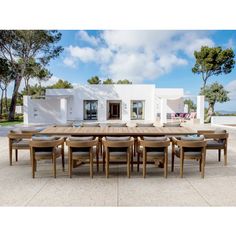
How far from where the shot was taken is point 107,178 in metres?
4.15

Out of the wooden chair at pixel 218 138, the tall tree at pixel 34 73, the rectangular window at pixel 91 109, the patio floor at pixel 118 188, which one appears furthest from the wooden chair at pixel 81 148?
the tall tree at pixel 34 73

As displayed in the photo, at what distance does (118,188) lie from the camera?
3.66 metres

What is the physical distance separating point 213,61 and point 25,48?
17.2 meters

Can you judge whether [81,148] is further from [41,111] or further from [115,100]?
[115,100]

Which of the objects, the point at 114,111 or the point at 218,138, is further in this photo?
the point at 114,111

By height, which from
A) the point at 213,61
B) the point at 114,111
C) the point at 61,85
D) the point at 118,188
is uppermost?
the point at 213,61

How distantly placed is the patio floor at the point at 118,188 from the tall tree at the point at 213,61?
66.2 ft

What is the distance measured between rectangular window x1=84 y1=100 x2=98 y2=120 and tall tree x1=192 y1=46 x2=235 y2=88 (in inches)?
447

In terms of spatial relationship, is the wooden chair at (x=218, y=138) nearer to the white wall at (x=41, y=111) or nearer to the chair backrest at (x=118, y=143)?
the chair backrest at (x=118, y=143)

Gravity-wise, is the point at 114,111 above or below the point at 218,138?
above

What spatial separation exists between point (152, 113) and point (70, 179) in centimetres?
1618

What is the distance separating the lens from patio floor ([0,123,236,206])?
3176 mm

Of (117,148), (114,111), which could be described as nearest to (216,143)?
(117,148)

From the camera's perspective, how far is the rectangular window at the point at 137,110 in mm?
20016
